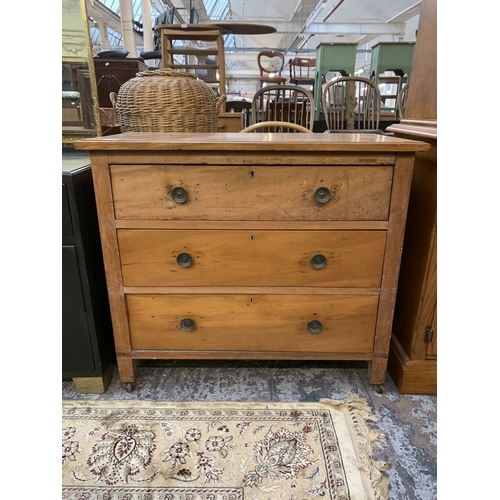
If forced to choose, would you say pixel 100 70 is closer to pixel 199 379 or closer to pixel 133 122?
pixel 133 122

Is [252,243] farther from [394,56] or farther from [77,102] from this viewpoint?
[394,56]

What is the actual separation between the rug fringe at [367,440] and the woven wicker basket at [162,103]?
122 centimetres

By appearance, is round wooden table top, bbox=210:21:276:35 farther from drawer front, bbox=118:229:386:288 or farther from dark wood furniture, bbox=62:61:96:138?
drawer front, bbox=118:229:386:288

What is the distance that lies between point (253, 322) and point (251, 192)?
0.43 meters

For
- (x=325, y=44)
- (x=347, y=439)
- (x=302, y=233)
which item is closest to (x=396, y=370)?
(x=347, y=439)

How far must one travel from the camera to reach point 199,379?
4.33 ft

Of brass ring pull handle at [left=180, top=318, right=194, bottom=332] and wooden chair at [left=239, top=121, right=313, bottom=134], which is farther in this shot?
wooden chair at [left=239, top=121, right=313, bottom=134]

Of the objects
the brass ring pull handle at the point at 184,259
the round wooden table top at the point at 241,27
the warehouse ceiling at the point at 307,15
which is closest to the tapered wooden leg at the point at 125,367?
the brass ring pull handle at the point at 184,259

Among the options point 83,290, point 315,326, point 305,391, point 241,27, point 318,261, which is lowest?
point 305,391

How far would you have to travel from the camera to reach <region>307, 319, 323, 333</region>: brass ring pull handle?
1.17m

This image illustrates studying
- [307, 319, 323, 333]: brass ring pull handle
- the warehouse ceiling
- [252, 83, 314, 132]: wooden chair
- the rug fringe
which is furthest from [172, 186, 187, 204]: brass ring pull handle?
the warehouse ceiling

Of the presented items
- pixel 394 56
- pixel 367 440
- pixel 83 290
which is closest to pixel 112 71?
pixel 83 290

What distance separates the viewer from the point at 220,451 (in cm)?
102

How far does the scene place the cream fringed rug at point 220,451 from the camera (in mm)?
924
